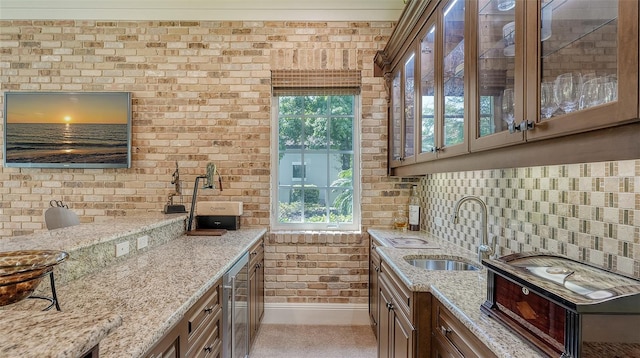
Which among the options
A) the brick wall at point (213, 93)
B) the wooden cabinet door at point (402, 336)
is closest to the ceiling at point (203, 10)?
the brick wall at point (213, 93)

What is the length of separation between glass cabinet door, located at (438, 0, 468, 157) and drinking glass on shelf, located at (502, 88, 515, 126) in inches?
10.0

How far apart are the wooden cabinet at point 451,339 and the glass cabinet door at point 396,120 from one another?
149 centimetres

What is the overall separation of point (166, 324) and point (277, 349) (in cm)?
183

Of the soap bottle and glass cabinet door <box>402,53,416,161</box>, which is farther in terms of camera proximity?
the soap bottle

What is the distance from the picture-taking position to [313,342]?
2648 millimetres

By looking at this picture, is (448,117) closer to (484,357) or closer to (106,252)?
(484,357)

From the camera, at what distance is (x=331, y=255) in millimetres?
3035

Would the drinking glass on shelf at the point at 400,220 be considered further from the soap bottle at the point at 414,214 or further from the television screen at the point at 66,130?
the television screen at the point at 66,130

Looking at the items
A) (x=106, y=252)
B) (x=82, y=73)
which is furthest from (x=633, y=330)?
(x=82, y=73)

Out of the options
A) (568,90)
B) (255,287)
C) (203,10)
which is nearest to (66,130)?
(203,10)

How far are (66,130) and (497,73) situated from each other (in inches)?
147

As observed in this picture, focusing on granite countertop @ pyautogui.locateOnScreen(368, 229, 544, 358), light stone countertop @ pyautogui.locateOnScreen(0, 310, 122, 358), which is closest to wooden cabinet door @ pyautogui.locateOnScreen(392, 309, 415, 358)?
granite countertop @ pyautogui.locateOnScreen(368, 229, 544, 358)

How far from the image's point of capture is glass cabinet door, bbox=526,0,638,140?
0.71m

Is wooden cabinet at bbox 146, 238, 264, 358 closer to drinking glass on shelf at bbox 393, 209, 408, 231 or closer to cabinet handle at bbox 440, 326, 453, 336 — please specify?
cabinet handle at bbox 440, 326, 453, 336
